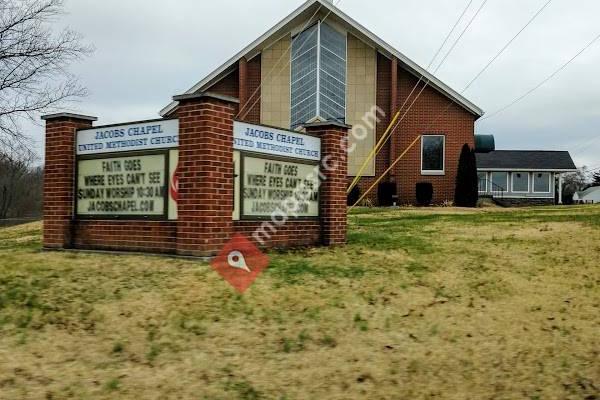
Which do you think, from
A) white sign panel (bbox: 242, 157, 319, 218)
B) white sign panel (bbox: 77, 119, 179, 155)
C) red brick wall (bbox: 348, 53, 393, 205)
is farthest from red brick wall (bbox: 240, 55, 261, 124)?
white sign panel (bbox: 77, 119, 179, 155)

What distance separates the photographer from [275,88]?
27297mm

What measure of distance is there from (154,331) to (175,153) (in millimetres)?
3771

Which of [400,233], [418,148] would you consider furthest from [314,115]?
[400,233]

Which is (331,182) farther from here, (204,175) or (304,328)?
(304,328)

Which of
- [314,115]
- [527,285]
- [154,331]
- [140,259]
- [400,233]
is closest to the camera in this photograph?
[154,331]

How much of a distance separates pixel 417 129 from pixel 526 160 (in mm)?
18613

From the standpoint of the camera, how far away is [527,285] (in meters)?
8.84

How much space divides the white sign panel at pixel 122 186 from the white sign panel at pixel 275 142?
1.32 metres

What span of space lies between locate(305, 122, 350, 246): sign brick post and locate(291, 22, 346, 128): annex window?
14.3m

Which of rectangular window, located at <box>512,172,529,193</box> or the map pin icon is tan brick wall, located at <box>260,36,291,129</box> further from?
rectangular window, located at <box>512,172,529,193</box>

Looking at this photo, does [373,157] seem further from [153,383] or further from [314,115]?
[153,383]

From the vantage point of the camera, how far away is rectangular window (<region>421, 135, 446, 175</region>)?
27547 millimetres

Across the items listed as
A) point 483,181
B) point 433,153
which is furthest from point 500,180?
point 433,153

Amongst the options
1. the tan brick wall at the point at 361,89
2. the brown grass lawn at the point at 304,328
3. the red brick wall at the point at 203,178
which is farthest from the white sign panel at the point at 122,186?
the tan brick wall at the point at 361,89
